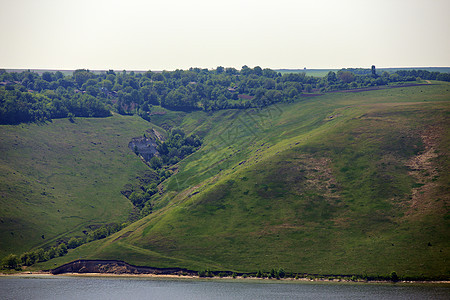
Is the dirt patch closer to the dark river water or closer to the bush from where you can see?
the dark river water

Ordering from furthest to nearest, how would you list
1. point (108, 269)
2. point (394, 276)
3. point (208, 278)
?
point (108, 269) → point (208, 278) → point (394, 276)

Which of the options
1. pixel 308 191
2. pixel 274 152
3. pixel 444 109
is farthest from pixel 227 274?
pixel 444 109

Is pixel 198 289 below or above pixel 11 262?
above

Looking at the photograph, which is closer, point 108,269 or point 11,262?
point 108,269

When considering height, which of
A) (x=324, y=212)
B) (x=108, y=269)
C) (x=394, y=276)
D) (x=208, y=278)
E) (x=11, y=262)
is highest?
(x=324, y=212)

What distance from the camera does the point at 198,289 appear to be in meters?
124

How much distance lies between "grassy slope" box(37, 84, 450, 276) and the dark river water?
7413 millimetres

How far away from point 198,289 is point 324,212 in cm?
4924

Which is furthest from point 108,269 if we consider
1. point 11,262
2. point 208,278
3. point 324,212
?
point 324,212

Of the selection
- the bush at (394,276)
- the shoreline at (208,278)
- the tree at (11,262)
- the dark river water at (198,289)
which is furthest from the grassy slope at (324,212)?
the tree at (11,262)

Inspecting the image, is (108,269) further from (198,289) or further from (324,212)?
(324,212)

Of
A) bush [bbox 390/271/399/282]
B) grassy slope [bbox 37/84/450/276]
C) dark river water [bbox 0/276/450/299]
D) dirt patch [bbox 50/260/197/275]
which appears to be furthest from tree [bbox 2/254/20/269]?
bush [bbox 390/271/399/282]

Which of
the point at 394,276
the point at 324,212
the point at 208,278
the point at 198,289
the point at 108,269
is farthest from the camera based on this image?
the point at 324,212

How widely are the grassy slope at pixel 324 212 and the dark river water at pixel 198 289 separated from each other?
24.3 feet
